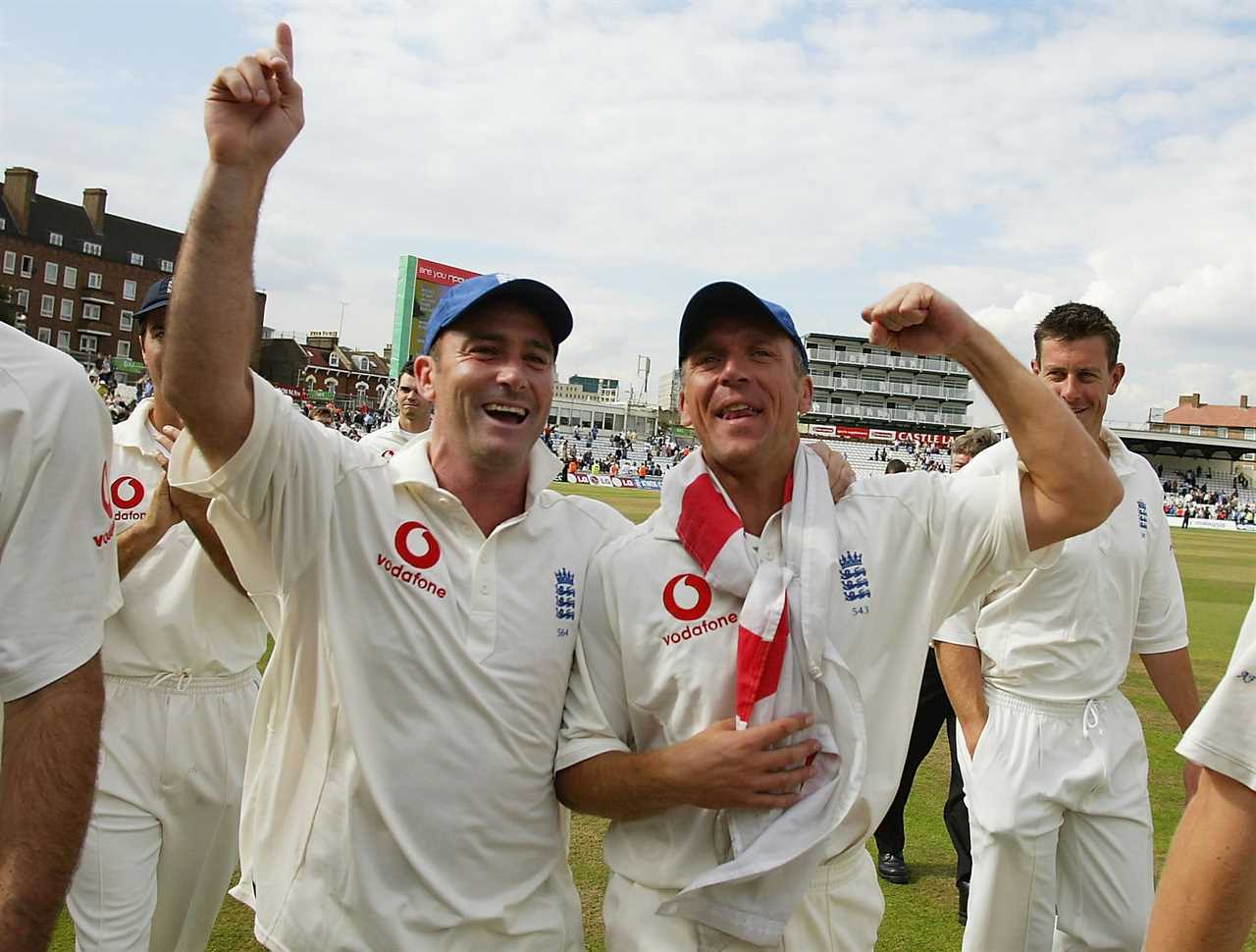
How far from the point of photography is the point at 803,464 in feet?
8.95

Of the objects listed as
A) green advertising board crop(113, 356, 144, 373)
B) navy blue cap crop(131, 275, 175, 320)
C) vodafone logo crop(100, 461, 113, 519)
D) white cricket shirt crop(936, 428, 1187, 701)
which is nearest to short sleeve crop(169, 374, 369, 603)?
vodafone logo crop(100, 461, 113, 519)

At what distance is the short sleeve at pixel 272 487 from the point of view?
225cm

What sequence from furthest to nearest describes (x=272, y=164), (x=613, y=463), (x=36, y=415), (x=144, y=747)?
(x=613, y=463) < (x=144, y=747) < (x=272, y=164) < (x=36, y=415)

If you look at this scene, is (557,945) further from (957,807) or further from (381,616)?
(957,807)

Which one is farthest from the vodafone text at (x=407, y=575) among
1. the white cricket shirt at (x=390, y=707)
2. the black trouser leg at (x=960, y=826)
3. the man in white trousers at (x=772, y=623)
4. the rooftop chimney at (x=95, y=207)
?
the rooftop chimney at (x=95, y=207)

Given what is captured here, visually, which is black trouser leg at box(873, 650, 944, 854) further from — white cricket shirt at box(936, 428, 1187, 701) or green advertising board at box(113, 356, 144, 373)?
green advertising board at box(113, 356, 144, 373)

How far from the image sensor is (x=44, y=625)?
1794mm

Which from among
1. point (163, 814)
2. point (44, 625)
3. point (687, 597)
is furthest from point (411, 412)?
point (44, 625)

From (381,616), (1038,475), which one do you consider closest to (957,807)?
(1038,475)

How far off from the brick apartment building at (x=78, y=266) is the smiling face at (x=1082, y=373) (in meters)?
77.4

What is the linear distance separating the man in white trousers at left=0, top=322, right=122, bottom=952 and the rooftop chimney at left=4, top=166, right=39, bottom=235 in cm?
8764

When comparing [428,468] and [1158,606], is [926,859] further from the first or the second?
[428,468]

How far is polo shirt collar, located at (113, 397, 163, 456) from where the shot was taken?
391 centimetres

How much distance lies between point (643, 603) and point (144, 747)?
223cm
